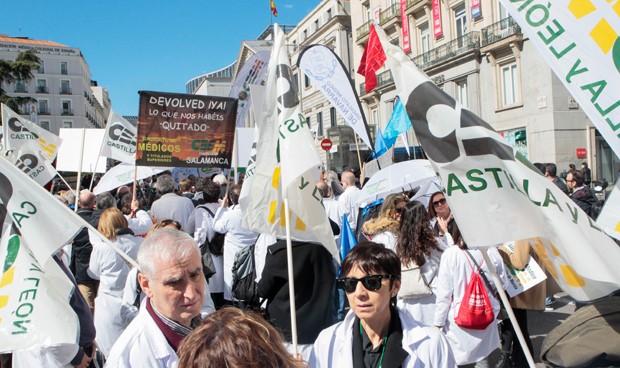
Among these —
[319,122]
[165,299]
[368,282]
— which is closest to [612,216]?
[368,282]

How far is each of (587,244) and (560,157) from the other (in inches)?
905

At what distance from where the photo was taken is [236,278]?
5516 mm

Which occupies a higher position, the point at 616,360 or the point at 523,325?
→ the point at 616,360

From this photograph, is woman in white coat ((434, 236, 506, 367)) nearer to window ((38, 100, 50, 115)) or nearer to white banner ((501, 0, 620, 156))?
white banner ((501, 0, 620, 156))

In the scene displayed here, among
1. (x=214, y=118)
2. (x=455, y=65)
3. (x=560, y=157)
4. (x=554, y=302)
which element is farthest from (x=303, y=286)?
(x=455, y=65)

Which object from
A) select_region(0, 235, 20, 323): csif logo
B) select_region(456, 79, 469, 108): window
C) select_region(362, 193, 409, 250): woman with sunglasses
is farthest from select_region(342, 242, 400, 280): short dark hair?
select_region(456, 79, 469, 108): window

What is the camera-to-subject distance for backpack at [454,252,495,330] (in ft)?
13.4

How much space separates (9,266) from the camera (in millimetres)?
3146

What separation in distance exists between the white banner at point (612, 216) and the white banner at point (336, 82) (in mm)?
5299

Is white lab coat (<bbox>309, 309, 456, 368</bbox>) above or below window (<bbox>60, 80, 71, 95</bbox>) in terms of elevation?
below

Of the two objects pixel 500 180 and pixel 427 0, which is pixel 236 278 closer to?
pixel 500 180

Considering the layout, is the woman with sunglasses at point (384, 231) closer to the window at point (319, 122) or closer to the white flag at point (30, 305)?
the white flag at point (30, 305)

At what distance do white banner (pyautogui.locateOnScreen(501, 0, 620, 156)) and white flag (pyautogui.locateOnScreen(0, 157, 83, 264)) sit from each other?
263 centimetres

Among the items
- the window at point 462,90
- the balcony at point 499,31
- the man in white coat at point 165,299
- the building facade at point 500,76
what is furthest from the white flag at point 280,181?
the window at point 462,90
